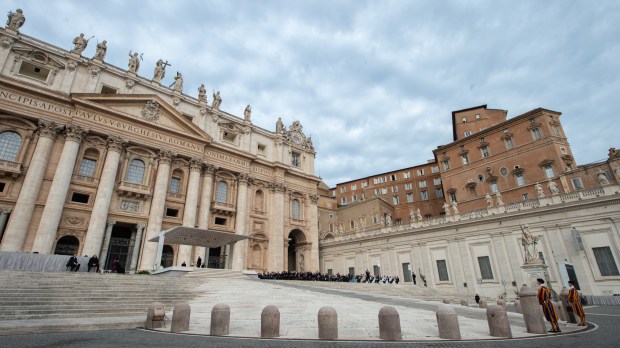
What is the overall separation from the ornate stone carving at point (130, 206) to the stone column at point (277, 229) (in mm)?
13917

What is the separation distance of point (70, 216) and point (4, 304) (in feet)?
50.1

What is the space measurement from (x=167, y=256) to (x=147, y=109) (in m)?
13.7

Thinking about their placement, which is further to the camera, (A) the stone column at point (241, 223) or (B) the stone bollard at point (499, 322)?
(A) the stone column at point (241, 223)

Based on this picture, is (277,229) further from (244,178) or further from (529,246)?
(529,246)

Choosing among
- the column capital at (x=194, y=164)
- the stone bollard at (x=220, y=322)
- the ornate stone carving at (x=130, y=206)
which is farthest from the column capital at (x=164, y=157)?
the stone bollard at (x=220, y=322)

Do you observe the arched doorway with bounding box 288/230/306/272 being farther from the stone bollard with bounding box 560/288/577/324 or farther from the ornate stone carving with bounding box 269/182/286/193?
the stone bollard with bounding box 560/288/577/324

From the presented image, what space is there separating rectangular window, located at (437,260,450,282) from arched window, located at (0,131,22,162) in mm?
35774

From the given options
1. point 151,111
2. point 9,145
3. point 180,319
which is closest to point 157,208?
point 151,111

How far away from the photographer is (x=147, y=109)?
1120 inches

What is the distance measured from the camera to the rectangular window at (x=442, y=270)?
91.0 ft

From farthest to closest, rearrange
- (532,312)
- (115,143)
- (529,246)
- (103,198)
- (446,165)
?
1. (446,165)
2. (115,143)
3. (103,198)
4. (529,246)
5. (532,312)

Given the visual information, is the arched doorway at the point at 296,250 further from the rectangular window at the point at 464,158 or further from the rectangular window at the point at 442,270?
the rectangular window at the point at 464,158

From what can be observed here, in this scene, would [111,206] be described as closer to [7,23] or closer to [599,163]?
[7,23]

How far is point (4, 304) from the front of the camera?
9.95 m
